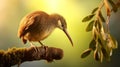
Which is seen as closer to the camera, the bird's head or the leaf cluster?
the leaf cluster

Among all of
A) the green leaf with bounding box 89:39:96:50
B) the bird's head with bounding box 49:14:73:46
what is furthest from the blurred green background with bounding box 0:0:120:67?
the green leaf with bounding box 89:39:96:50

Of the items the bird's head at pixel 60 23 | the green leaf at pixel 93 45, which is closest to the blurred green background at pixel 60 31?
the bird's head at pixel 60 23

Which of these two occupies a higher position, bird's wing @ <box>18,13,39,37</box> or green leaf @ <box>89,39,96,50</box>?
bird's wing @ <box>18,13,39,37</box>

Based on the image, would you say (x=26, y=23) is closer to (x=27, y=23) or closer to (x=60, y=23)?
(x=27, y=23)

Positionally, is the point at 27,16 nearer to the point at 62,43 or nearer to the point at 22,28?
the point at 22,28

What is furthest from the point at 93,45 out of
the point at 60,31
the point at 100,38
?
the point at 60,31

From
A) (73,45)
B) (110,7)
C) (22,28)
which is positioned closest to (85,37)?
(73,45)

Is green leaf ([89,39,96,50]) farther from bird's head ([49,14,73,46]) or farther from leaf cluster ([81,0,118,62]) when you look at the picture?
bird's head ([49,14,73,46])
